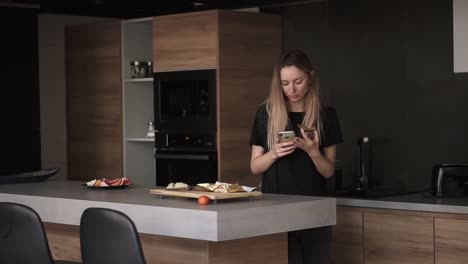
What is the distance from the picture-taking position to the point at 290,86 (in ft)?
12.4

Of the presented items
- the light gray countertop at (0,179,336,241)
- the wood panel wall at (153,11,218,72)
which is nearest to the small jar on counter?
the wood panel wall at (153,11,218,72)

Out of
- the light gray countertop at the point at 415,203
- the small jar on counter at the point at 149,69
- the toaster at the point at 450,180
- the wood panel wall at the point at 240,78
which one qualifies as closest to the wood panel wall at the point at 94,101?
the small jar on counter at the point at 149,69

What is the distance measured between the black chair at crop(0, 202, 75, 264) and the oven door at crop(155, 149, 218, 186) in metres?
2.44

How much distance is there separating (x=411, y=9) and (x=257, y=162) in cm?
190

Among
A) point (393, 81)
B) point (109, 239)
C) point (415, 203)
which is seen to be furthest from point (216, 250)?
point (393, 81)

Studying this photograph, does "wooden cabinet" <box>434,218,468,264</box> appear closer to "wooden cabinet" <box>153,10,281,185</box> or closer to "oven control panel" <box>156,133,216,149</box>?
"wooden cabinet" <box>153,10,281,185</box>

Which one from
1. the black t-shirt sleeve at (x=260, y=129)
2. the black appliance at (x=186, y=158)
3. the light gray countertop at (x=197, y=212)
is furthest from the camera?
the black appliance at (x=186, y=158)

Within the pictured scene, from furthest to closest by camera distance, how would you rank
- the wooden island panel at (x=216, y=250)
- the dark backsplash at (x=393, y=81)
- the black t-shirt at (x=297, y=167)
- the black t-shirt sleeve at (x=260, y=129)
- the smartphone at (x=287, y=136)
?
1. the dark backsplash at (x=393, y=81)
2. the black t-shirt sleeve at (x=260, y=129)
3. the black t-shirt at (x=297, y=167)
4. the smartphone at (x=287, y=136)
5. the wooden island panel at (x=216, y=250)

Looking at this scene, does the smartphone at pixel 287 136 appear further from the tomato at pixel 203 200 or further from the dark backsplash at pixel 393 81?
the dark backsplash at pixel 393 81

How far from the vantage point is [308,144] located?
3.66m

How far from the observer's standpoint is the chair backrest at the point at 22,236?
328 centimetres

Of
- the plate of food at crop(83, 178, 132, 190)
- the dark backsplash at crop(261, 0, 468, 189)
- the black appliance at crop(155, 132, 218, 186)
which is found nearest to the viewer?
the plate of food at crop(83, 178, 132, 190)

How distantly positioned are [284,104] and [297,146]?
0.25 metres

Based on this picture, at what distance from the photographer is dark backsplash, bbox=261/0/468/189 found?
5.04 meters
